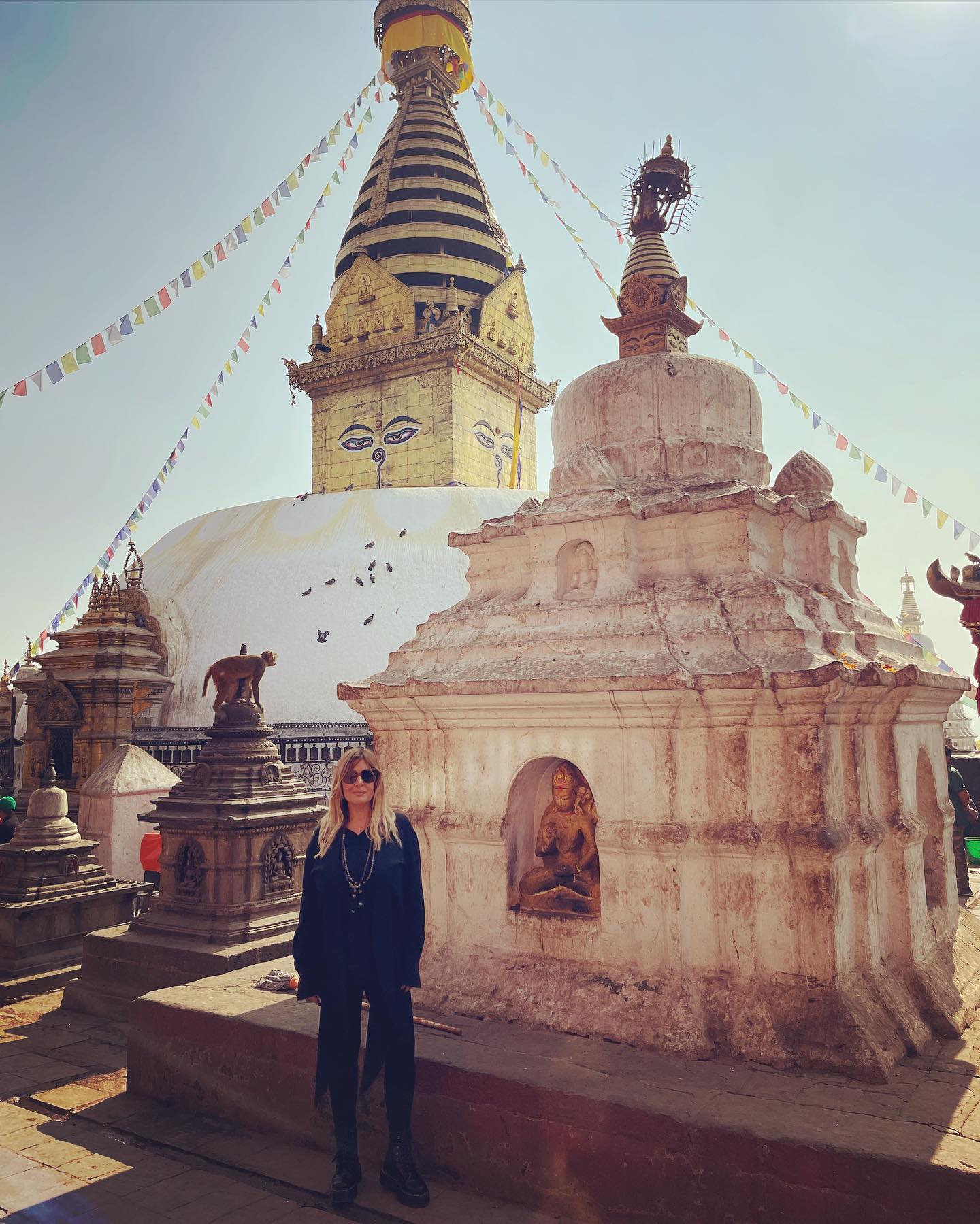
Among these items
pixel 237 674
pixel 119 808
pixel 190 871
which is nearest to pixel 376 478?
pixel 119 808

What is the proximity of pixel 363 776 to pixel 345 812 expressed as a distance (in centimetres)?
18

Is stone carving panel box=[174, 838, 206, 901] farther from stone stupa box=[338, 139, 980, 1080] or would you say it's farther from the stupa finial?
the stupa finial

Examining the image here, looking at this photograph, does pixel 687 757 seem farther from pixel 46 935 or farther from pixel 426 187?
pixel 426 187

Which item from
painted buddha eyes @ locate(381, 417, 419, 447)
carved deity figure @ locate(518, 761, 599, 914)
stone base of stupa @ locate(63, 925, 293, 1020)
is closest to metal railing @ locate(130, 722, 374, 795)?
stone base of stupa @ locate(63, 925, 293, 1020)

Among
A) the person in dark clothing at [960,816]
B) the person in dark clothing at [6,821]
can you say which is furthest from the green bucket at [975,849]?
the person in dark clothing at [6,821]

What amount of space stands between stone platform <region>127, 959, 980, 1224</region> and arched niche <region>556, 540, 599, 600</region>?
247cm

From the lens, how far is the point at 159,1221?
368 centimetres

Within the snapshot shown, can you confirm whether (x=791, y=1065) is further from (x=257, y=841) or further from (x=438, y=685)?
(x=257, y=841)

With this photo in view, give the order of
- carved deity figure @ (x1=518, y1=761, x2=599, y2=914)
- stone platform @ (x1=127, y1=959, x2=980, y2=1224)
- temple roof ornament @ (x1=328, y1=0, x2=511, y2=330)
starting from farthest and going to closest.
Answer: temple roof ornament @ (x1=328, y1=0, x2=511, y2=330)
carved deity figure @ (x1=518, y1=761, x2=599, y2=914)
stone platform @ (x1=127, y1=959, x2=980, y2=1224)

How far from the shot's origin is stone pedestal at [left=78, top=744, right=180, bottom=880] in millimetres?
11031

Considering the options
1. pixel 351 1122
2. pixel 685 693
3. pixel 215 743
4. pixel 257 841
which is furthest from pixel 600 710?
pixel 215 743

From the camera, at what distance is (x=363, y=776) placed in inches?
153

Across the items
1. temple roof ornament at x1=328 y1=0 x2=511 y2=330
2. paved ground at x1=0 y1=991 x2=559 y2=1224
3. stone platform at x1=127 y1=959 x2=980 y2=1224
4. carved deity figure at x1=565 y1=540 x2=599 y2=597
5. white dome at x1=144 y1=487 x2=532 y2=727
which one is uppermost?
temple roof ornament at x1=328 y1=0 x2=511 y2=330

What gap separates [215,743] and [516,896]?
4068 millimetres
